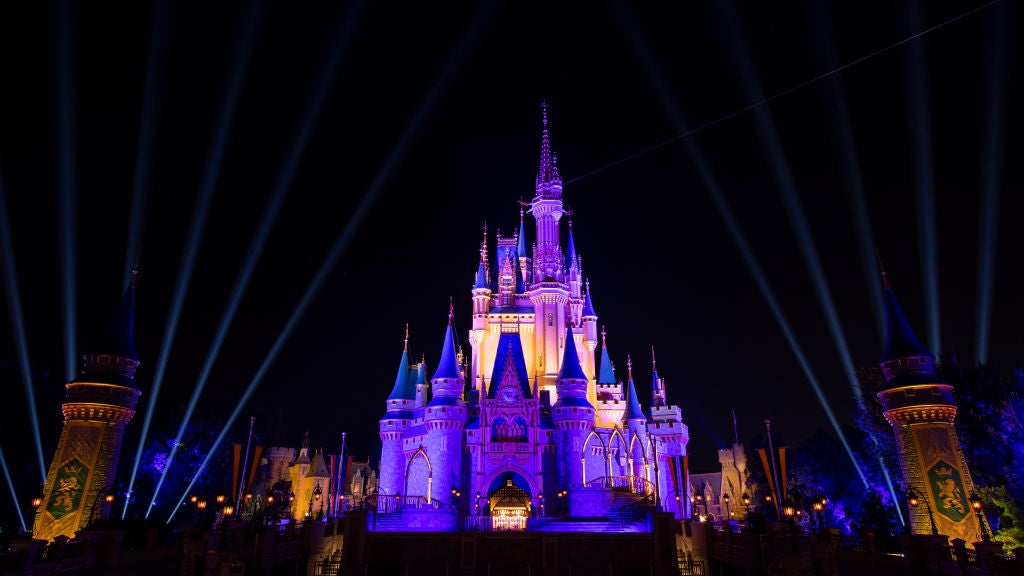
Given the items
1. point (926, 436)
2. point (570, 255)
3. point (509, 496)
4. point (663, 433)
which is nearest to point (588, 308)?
point (570, 255)

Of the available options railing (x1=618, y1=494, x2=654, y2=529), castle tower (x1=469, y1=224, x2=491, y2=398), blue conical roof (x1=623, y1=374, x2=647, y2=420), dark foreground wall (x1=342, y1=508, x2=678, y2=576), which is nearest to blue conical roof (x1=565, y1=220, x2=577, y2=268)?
castle tower (x1=469, y1=224, x2=491, y2=398)

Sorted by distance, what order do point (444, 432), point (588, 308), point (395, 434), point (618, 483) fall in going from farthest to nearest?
point (588, 308)
point (395, 434)
point (618, 483)
point (444, 432)

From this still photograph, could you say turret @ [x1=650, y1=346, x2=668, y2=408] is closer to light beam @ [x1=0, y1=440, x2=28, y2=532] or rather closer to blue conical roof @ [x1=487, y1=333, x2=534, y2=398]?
blue conical roof @ [x1=487, y1=333, x2=534, y2=398]

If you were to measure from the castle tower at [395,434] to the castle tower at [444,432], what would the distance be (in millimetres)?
4346

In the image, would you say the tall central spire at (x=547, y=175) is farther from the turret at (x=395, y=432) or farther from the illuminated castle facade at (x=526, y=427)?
the turret at (x=395, y=432)

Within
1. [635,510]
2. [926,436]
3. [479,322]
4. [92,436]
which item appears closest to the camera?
[92,436]

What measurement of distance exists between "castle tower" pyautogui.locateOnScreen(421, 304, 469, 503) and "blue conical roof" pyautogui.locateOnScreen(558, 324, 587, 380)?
28.8 feet

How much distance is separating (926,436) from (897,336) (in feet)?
21.0

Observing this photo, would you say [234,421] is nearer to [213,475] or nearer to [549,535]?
[213,475]

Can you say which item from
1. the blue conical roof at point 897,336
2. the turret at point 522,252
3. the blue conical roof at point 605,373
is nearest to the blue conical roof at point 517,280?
the turret at point 522,252

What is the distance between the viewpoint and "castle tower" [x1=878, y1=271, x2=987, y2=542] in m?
32.4

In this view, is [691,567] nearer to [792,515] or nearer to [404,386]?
[792,515]

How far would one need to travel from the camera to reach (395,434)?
172 ft

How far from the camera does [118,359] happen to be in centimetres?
3538
